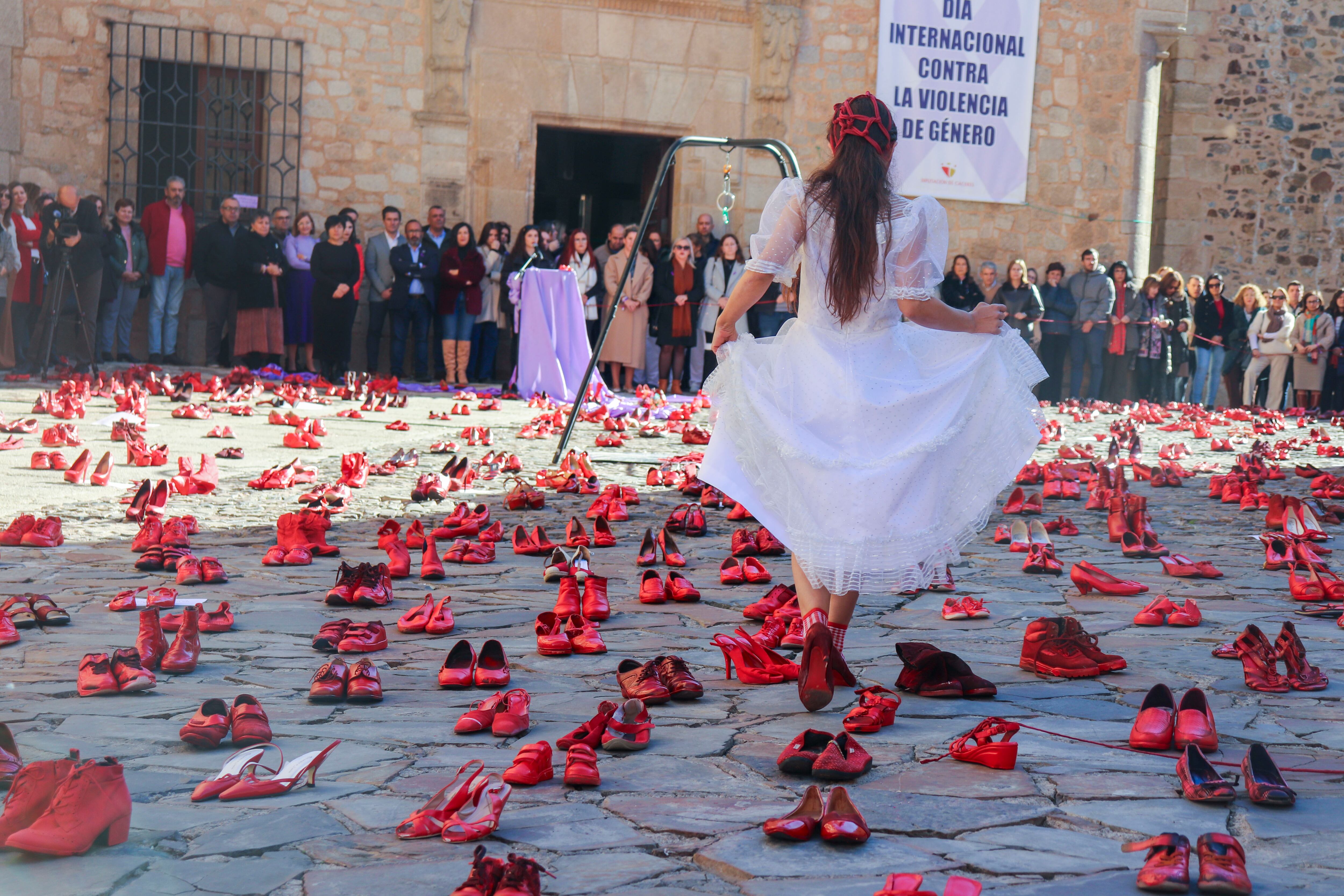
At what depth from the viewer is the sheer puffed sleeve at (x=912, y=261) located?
3830 mm

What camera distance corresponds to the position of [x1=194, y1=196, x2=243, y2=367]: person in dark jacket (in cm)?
1496

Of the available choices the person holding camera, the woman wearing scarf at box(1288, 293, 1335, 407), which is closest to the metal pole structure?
the person holding camera

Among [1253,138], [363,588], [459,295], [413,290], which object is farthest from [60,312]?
[1253,138]

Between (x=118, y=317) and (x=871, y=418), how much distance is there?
12969mm

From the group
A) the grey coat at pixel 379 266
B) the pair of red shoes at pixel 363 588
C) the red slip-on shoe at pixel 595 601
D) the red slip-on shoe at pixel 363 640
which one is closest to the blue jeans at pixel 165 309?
the grey coat at pixel 379 266

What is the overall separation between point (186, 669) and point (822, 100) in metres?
15.6

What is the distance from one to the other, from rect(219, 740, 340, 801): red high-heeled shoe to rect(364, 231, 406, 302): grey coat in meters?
13.3

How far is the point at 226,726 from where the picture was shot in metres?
3.00

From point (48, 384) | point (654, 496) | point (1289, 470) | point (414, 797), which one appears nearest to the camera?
point (414, 797)

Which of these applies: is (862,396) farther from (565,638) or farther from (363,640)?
(363,640)

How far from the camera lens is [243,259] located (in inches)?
589

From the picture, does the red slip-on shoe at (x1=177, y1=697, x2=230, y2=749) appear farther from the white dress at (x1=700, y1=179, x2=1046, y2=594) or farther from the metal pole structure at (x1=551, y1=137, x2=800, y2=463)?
the metal pole structure at (x1=551, y1=137, x2=800, y2=463)

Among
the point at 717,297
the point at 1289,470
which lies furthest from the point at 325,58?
the point at 1289,470

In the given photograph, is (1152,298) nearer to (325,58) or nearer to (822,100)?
(822,100)
